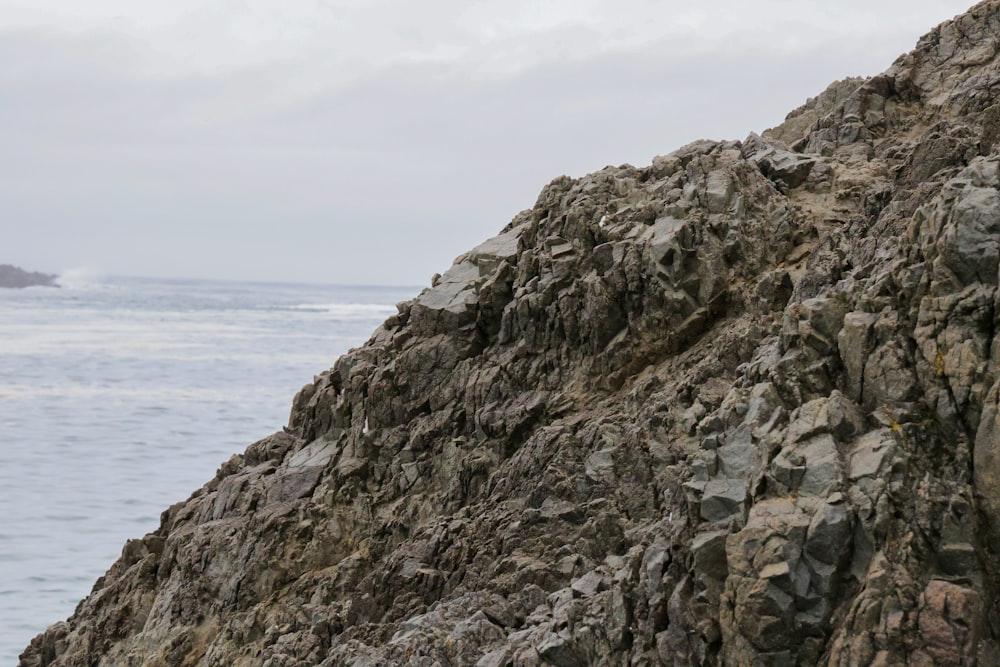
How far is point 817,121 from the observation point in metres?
25.8

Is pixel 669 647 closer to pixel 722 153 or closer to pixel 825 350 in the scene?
pixel 825 350

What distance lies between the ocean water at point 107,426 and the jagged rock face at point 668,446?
1451 centimetres

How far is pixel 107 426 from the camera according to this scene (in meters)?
70.6

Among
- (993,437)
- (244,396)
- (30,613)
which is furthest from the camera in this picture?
(244,396)

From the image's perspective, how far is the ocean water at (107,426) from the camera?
41188mm

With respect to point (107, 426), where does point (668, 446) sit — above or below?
above

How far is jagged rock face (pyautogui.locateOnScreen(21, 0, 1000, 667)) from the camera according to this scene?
11.5 m

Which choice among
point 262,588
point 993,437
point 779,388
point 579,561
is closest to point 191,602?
point 262,588

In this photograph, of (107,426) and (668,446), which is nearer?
(668,446)

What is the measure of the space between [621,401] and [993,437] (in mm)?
8918

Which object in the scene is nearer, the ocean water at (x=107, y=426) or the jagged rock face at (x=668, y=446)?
the jagged rock face at (x=668, y=446)

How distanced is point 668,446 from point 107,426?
59260 mm

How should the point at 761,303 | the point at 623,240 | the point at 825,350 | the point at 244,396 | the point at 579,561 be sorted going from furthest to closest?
the point at 244,396
the point at 623,240
the point at 761,303
the point at 579,561
the point at 825,350

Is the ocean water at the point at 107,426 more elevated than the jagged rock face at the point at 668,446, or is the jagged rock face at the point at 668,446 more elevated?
the jagged rock face at the point at 668,446
